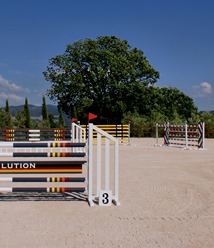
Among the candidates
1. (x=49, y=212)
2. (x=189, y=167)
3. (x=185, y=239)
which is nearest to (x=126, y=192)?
(x=49, y=212)

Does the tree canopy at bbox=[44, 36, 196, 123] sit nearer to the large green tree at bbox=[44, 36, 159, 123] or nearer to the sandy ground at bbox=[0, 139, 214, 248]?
the large green tree at bbox=[44, 36, 159, 123]

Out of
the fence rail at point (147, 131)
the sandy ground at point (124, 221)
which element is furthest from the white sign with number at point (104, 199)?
the fence rail at point (147, 131)

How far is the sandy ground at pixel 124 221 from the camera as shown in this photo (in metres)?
4.24

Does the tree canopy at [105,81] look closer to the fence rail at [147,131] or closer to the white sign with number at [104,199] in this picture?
the fence rail at [147,131]

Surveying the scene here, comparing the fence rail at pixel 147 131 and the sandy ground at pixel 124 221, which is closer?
the sandy ground at pixel 124 221

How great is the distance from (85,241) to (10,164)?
2.65m

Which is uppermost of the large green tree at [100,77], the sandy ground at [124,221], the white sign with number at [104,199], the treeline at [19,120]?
the large green tree at [100,77]

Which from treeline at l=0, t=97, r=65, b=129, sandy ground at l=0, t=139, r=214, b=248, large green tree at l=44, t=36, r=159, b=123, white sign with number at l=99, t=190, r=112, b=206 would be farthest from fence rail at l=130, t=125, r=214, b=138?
white sign with number at l=99, t=190, r=112, b=206

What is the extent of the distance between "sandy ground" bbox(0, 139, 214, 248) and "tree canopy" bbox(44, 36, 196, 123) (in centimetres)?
3516

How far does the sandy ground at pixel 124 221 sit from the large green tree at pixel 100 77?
3515 cm

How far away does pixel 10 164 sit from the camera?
639 centimetres

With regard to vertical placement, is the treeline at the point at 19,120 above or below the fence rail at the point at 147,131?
above

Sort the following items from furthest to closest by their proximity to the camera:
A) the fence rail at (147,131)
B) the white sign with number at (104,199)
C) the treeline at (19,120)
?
the treeline at (19,120), the fence rail at (147,131), the white sign with number at (104,199)

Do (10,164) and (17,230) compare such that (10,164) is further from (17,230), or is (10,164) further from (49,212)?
(17,230)
